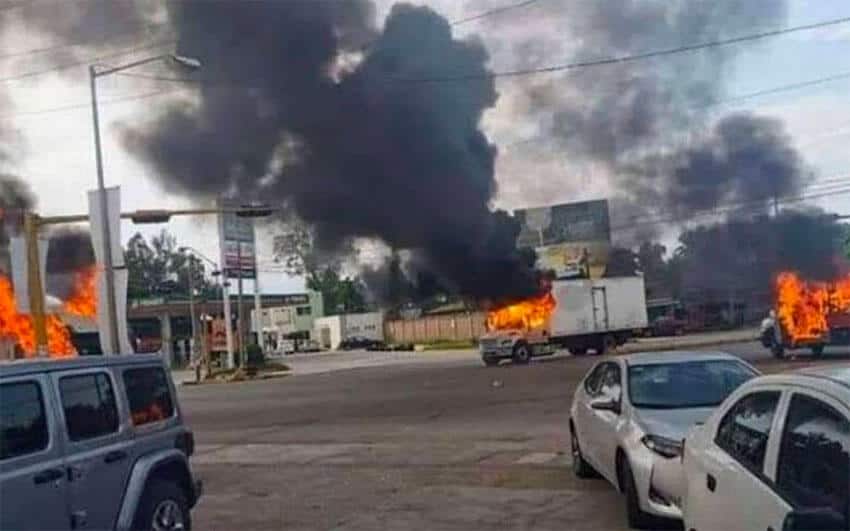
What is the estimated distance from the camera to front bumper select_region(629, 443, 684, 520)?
828cm

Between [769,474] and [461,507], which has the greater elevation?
[769,474]

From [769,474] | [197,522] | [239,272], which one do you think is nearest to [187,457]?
[197,522]

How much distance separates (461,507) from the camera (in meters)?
10.6

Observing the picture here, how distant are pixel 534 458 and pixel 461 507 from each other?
11.1 feet

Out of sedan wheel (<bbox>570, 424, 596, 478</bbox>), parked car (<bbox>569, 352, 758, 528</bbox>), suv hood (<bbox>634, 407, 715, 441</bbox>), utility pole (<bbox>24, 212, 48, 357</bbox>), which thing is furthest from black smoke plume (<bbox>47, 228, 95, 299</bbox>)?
suv hood (<bbox>634, 407, 715, 441</bbox>)

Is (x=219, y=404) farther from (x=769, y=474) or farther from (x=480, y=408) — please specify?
(x=769, y=474)

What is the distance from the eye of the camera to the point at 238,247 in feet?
190

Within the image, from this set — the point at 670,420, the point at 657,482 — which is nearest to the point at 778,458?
the point at 657,482

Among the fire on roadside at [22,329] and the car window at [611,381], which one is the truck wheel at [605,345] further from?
the car window at [611,381]

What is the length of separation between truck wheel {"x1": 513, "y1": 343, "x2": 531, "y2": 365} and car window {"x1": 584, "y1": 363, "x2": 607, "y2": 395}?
35185mm

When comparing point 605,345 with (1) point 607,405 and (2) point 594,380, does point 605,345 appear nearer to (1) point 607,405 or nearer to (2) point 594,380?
(2) point 594,380

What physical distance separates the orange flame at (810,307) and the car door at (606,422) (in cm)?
2467

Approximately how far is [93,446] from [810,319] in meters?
30.7

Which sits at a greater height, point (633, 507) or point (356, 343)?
point (356, 343)
